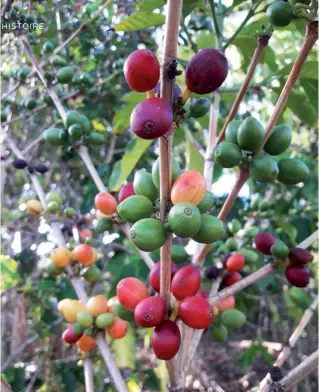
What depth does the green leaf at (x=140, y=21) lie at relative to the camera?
1599mm

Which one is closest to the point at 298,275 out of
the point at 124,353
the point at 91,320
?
the point at 91,320

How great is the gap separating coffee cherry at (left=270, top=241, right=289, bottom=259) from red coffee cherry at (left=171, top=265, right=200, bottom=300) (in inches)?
13.7

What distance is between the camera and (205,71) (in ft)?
2.31

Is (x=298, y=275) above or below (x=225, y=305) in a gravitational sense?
above

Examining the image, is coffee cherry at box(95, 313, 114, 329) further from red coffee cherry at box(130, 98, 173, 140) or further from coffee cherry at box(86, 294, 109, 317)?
red coffee cherry at box(130, 98, 173, 140)

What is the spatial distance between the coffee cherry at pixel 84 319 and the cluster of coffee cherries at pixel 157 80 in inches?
30.1

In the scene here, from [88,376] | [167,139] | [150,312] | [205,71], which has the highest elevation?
[205,71]

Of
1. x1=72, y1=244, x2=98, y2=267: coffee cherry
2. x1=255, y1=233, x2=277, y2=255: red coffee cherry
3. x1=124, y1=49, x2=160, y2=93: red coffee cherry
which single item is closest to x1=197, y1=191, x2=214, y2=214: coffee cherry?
x1=124, y1=49, x2=160, y2=93: red coffee cherry

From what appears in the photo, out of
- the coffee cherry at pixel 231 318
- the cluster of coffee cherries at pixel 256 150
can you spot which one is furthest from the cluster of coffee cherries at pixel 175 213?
the coffee cherry at pixel 231 318

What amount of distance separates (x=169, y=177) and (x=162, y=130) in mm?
156

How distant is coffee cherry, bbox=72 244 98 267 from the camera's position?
4.89 ft

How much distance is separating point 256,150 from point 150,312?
420 mm

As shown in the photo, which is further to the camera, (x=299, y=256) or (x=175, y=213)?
(x=299, y=256)

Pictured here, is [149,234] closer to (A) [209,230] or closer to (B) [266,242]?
(A) [209,230]
